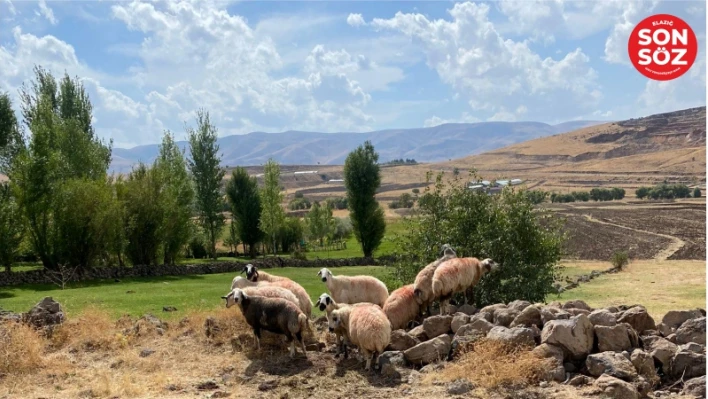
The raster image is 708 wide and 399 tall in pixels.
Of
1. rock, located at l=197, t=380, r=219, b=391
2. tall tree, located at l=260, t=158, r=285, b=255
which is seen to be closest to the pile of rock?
rock, located at l=197, t=380, r=219, b=391

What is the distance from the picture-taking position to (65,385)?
13008 mm

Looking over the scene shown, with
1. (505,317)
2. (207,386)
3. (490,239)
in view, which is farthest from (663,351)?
(207,386)

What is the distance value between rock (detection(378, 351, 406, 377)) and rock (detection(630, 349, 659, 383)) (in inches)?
181

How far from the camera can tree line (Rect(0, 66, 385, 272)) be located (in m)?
36.6

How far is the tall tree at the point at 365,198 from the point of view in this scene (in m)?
63.9

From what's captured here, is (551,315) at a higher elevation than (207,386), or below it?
higher

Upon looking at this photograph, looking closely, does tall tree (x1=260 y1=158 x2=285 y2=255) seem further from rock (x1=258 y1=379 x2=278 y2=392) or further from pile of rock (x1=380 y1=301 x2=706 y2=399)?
rock (x1=258 y1=379 x2=278 y2=392)

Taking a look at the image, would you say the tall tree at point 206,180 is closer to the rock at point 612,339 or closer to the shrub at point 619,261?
the shrub at point 619,261

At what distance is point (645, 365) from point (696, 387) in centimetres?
96

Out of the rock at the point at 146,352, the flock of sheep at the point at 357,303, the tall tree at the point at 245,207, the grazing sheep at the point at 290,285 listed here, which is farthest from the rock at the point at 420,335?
the tall tree at the point at 245,207

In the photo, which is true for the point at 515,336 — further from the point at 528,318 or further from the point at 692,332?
the point at 692,332

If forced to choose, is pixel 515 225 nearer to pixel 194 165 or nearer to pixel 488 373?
pixel 488 373

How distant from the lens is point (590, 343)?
1244 cm

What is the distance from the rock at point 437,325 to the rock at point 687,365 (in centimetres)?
467
